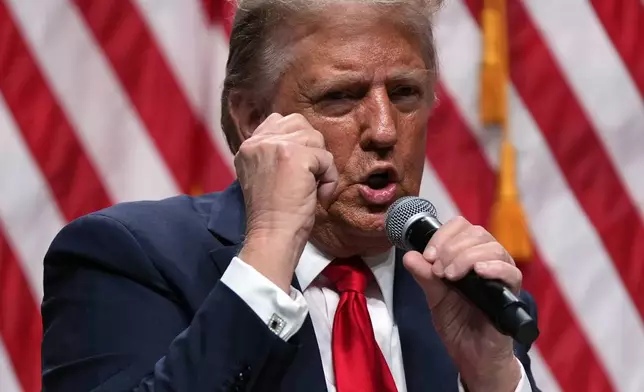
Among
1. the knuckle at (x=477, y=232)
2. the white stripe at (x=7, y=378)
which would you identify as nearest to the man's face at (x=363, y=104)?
the knuckle at (x=477, y=232)

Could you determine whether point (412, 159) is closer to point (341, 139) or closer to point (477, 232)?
point (341, 139)

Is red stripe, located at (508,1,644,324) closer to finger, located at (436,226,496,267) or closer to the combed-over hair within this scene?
the combed-over hair

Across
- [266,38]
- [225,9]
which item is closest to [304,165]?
[266,38]

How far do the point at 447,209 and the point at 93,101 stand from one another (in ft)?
2.57

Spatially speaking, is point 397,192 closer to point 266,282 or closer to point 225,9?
point 266,282

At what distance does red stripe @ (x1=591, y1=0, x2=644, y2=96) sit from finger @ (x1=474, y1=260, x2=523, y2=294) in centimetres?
120

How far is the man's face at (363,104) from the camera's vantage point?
1.44 meters

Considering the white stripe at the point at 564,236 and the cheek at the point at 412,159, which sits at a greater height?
the cheek at the point at 412,159

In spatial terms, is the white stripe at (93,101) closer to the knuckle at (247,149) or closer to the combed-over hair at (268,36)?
the combed-over hair at (268,36)

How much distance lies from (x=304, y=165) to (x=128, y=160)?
1.01 metres

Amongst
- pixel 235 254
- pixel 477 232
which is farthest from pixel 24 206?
pixel 477 232

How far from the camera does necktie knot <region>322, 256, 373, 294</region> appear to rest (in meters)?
1.51

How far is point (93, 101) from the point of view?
87.0 inches

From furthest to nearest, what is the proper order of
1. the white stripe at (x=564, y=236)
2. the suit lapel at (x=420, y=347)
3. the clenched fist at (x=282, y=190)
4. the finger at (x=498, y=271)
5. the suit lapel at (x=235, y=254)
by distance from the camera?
the white stripe at (x=564, y=236) → the suit lapel at (x=420, y=347) → the suit lapel at (x=235, y=254) → the clenched fist at (x=282, y=190) → the finger at (x=498, y=271)
